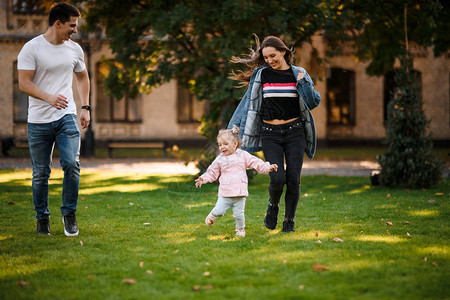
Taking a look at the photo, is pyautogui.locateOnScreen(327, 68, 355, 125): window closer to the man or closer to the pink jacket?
the pink jacket

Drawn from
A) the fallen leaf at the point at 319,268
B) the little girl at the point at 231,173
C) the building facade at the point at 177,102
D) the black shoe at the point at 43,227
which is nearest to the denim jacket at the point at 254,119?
the little girl at the point at 231,173

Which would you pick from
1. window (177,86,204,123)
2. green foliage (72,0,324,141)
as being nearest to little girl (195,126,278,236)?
green foliage (72,0,324,141)

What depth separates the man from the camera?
220 inches

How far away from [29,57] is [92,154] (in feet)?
50.0

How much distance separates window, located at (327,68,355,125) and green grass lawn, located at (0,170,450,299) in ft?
61.3

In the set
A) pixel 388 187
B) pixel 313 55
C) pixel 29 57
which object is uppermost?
pixel 313 55

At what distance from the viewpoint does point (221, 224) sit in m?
6.77

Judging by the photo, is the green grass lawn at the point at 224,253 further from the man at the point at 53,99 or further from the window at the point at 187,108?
the window at the point at 187,108

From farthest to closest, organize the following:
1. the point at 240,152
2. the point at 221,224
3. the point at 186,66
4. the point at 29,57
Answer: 1. the point at 186,66
2. the point at 221,224
3. the point at 240,152
4. the point at 29,57

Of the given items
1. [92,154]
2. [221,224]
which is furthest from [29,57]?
[92,154]

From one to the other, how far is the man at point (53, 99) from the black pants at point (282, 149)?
6.66 ft

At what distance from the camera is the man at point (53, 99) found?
220 inches

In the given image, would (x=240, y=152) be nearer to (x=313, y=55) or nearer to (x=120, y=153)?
(x=313, y=55)

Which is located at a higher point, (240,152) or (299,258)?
(240,152)
